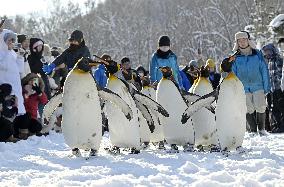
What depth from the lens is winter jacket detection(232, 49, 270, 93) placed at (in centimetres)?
917

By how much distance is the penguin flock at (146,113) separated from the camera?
6.16 meters

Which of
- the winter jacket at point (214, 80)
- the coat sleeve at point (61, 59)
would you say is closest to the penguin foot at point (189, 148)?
the coat sleeve at point (61, 59)

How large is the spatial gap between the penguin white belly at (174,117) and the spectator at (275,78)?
4.46m

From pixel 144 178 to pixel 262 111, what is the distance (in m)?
5.32

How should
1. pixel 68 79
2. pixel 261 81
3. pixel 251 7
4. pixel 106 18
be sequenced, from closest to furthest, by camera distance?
pixel 68 79
pixel 261 81
pixel 251 7
pixel 106 18

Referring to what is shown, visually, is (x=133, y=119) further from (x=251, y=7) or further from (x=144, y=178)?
(x=251, y=7)

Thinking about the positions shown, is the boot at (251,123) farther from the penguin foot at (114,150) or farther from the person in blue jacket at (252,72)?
the penguin foot at (114,150)

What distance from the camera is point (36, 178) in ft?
16.0

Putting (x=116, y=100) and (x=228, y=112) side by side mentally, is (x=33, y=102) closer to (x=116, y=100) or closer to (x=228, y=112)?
(x=116, y=100)

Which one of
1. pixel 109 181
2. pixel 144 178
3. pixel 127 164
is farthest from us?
pixel 127 164

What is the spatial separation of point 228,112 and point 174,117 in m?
0.72

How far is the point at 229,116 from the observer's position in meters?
6.41

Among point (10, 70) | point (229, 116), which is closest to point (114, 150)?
point (229, 116)

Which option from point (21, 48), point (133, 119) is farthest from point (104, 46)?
point (133, 119)
